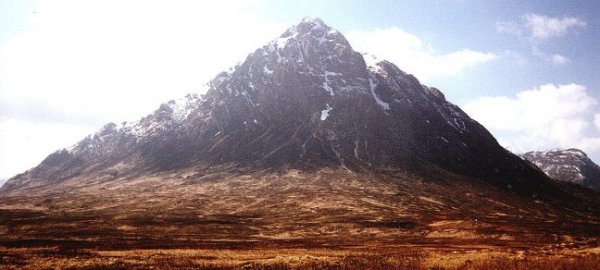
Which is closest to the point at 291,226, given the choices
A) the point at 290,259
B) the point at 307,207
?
the point at 307,207

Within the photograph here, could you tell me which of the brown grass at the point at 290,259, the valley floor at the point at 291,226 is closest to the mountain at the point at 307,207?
the valley floor at the point at 291,226

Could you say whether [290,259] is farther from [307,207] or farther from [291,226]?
[307,207]

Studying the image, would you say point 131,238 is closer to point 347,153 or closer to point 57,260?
point 57,260

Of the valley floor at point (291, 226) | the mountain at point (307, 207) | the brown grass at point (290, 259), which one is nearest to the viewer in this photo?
the brown grass at point (290, 259)

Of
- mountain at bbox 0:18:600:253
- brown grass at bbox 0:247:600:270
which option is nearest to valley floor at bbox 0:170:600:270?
brown grass at bbox 0:247:600:270

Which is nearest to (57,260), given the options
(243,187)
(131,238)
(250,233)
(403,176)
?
(131,238)

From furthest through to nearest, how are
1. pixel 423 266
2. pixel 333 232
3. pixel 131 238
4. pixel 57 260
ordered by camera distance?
pixel 333 232
pixel 131 238
pixel 57 260
pixel 423 266

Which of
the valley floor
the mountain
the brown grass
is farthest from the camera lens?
the mountain

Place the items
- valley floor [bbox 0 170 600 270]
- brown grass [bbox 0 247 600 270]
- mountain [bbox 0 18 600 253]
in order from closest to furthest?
brown grass [bbox 0 247 600 270]
valley floor [bbox 0 170 600 270]
mountain [bbox 0 18 600 253]

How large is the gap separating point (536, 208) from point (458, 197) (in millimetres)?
25818

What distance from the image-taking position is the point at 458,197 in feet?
477

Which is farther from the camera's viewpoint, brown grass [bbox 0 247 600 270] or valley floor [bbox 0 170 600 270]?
valley floor [bbox 0 170 600 270]

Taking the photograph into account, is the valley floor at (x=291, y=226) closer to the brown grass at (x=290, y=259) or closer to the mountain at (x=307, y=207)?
the brown grass at (x=290, y=259)

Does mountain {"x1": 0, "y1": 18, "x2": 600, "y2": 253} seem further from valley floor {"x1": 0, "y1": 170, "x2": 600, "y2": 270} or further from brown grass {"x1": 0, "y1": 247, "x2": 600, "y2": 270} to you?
brown grass {"x1": 0, "y1": 247, "x2": 600, "y2": 270}
